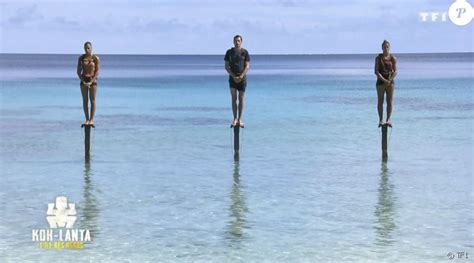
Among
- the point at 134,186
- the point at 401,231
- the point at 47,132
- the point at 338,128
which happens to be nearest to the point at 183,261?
the point at 401,231

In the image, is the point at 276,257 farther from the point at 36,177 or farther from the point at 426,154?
the point at 426,154

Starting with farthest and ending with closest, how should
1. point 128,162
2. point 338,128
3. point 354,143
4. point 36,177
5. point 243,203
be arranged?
point 338,128, point 354,143, point 128,162, point 36,177, point 243,203

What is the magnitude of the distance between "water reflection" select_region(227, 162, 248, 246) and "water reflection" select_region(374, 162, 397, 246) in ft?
5.76

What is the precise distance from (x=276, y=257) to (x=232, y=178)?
623 centimetres

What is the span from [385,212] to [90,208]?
4282mm

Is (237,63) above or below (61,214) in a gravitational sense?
above

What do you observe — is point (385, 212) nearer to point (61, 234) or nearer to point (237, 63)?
point (61, 234)

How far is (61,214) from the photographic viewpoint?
14.3m

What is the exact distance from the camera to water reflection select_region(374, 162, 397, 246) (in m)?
12.3

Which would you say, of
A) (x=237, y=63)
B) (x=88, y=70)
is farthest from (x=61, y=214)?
(x=237, y=63)

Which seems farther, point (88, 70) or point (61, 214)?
point (88, 70)

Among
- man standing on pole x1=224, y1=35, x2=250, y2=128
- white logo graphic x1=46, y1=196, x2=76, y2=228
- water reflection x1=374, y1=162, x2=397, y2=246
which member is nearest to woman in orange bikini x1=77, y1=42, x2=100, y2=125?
man standing on pole x1=224, y1=35, x2=250, y2=128

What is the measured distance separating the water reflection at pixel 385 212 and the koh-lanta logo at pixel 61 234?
365 cm

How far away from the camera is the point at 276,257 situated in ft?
37.2
